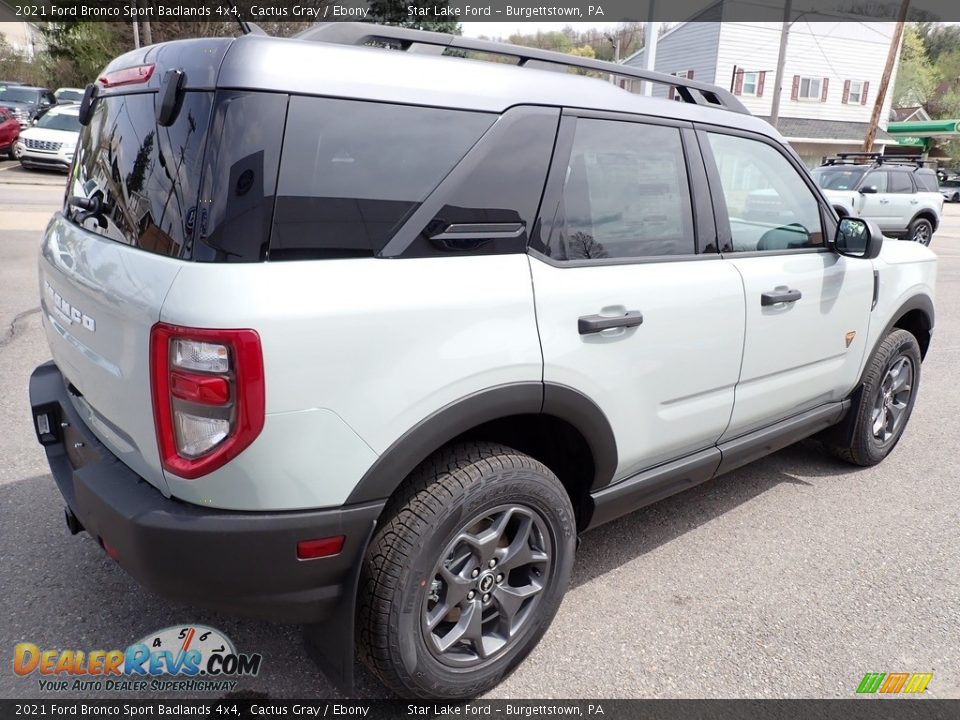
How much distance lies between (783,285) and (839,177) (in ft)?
50.5

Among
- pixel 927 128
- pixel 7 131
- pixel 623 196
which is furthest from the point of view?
pixel 927 128

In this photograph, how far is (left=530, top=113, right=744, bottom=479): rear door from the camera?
7.65ft

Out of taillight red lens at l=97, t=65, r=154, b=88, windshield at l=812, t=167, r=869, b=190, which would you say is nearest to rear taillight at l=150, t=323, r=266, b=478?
taillight red lens at l=97, t=65, r=154, b=88

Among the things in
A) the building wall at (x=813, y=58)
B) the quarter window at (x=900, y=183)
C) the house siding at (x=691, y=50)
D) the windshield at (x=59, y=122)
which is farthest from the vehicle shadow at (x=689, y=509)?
the building wall at (x=813, y=58)

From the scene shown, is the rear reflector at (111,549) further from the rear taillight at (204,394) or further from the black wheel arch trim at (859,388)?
the black wheel arch trim at (859,388)

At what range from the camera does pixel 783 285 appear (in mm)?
3080

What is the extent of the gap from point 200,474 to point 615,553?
2.03 metres

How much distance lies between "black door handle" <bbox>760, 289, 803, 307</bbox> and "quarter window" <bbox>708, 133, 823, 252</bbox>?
21 cm

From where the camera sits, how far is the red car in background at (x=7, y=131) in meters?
20.7

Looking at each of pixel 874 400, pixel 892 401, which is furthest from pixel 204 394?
pixel 892 401

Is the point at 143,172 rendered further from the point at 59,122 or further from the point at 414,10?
the point at 414,10

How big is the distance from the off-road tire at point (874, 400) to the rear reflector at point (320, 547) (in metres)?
3.13

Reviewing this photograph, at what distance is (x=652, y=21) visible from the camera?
11.3m

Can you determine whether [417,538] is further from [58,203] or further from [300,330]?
[58,203]
